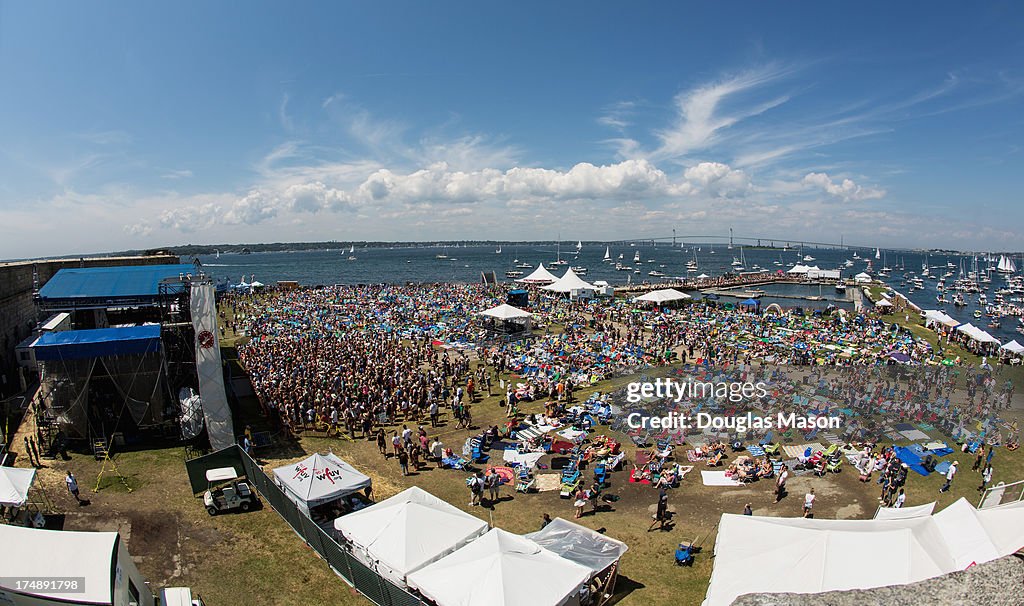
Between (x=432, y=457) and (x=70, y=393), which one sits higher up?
(x=70, y=393)

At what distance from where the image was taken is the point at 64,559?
7707 millimetres

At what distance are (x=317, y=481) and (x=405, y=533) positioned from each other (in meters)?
3.55

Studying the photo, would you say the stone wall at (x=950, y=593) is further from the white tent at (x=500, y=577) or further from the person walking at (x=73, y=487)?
the person walking at (x=73, y=487)

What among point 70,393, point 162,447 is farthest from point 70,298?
point 162,447

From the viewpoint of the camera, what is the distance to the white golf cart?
41.2 ft

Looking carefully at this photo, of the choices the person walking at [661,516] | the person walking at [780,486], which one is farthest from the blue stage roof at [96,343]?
the person walking at [780,486]

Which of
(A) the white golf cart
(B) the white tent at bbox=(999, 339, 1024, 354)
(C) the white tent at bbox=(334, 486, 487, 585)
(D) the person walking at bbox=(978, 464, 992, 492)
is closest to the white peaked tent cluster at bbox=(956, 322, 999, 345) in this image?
(B) the white tent at bbox=(999, 339, 1024, 354)

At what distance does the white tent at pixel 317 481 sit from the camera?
11.9 metres

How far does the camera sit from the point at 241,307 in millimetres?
47406

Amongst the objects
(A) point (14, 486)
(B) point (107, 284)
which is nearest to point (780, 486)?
(A) point (14, 486)

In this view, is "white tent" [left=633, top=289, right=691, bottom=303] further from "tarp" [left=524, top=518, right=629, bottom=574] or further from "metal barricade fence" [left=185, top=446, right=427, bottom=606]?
"metal barricade fence" [left=185, top=446, right=427, bottom=606]

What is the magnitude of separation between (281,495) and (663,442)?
1108 centimetres

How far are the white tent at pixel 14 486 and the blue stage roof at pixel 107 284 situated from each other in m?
9.61

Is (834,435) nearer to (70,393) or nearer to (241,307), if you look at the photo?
(70,393)
